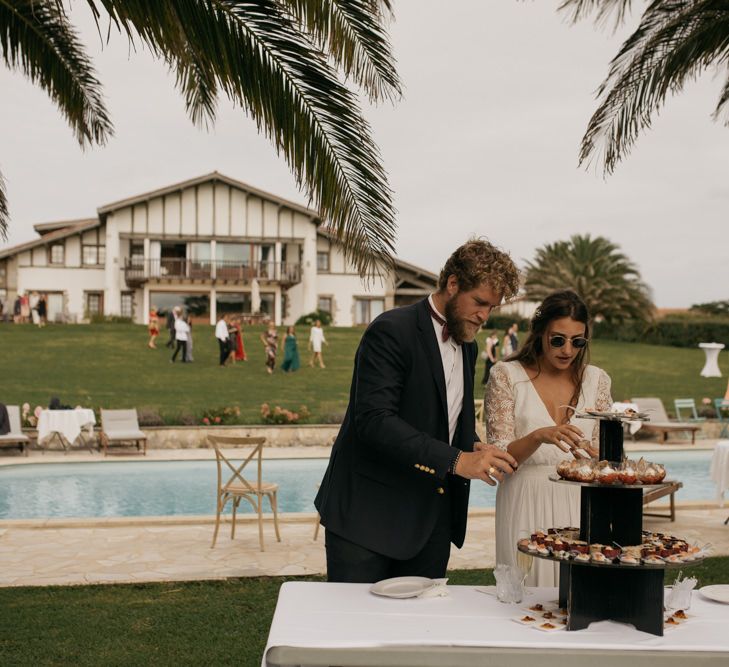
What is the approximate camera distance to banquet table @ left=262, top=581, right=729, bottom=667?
2576 millimetres

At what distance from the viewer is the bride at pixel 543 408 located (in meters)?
3.78

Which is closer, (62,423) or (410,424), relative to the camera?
(410,424)

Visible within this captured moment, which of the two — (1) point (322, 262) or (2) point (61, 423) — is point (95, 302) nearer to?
(1) point (322, 262)

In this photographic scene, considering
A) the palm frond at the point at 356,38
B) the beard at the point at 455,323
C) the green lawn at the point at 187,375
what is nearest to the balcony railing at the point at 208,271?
the green lawn at the point at 187,375

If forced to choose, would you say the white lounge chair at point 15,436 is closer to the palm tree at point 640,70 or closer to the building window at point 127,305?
the palm tree at point 640,70

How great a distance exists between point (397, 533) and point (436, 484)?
0.73ft

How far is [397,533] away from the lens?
3271 mm

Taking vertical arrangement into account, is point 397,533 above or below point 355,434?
below

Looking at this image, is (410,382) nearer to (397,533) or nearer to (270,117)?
(397,533)

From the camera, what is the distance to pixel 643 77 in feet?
27.8

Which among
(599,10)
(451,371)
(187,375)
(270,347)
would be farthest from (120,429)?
(451,371)

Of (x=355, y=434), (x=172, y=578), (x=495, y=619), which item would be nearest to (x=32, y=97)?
(x=172, y=578)

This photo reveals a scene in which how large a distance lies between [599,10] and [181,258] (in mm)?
37034

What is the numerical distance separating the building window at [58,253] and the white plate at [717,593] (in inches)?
1733
